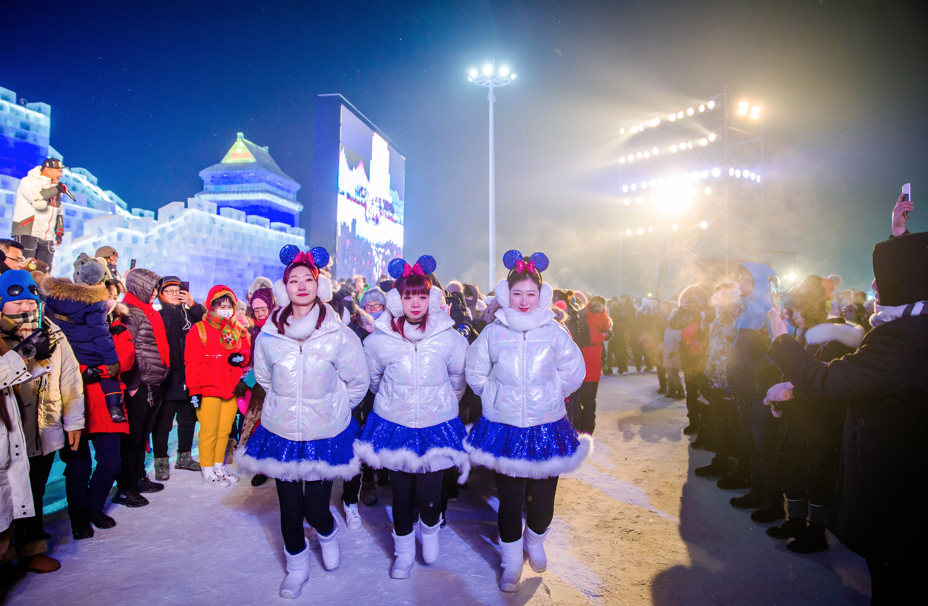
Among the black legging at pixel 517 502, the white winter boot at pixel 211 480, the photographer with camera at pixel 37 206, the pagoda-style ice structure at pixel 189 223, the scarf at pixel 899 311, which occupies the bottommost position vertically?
the white winter boot at pixel 211 480

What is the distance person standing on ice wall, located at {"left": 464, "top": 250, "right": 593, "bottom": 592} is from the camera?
2629mm

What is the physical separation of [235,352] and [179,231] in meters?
11.5

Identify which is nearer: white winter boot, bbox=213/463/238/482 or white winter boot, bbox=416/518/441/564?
white winter boot, bbox=416/518/441/564

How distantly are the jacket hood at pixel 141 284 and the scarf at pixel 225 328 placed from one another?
19.4 inches

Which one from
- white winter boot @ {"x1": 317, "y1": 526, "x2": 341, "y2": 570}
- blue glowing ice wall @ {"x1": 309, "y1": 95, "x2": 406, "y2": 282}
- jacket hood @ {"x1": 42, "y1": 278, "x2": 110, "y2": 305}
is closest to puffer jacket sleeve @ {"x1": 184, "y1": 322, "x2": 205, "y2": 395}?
jacket hood @ {"x1": 42, "y1": 278, "x2": 110, "y2": 305}

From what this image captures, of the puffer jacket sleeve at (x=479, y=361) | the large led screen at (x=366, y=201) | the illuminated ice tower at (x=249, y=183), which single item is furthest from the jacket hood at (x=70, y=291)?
the illuminated ice tower at (x=249, y=183)

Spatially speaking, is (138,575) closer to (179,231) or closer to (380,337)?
(380,337)

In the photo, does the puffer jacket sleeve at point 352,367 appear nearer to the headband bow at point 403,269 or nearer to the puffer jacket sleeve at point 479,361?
the headband bow at point 403,269

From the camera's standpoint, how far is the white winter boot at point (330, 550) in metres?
2.74

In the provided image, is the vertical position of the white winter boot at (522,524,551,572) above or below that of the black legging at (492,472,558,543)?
below

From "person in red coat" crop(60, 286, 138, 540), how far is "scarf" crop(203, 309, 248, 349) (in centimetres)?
80

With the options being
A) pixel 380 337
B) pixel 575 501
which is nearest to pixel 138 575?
pixel 380 337

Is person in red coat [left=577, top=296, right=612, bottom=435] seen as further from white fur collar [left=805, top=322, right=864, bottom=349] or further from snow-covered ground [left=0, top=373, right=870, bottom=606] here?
white fur collar [left=805, top=322, right=864, bottom=349]

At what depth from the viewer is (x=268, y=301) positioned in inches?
168
